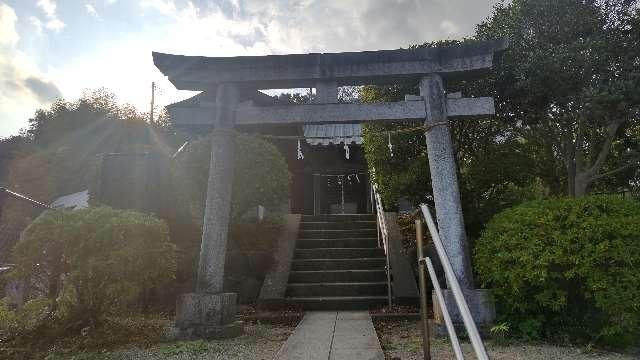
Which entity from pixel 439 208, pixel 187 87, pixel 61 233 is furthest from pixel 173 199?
pixel 439 208

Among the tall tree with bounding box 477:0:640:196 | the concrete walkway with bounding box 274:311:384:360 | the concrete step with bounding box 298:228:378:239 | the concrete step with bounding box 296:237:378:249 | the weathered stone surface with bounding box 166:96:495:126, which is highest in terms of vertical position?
the tall tree with bounding box 477:0:640:196

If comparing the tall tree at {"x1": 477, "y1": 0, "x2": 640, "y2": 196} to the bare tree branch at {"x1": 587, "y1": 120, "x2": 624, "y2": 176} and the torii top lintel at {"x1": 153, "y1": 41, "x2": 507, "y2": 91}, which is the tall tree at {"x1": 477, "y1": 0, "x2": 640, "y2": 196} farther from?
the torii top lintel at {"x1": 153, "y1": 41, "x2": 507, "y2": 91}

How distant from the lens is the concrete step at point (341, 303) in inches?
307

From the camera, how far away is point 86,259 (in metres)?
5.37

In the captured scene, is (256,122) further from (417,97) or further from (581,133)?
(581,133)

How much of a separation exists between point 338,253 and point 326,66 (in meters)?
4.99

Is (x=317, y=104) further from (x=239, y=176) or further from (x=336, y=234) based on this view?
(x=336, y=234)

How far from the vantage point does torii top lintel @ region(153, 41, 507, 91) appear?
248 inches

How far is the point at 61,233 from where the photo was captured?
17.5 ft

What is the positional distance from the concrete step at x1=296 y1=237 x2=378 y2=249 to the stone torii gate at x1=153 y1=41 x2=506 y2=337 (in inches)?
167

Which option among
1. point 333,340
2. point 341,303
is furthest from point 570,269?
point 341,303

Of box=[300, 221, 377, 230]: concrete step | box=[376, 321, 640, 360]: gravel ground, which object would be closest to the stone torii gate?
box=[376, 321, 640, 360]: gravel ground

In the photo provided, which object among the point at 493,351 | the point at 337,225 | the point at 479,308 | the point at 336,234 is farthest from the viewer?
the point at 337,225

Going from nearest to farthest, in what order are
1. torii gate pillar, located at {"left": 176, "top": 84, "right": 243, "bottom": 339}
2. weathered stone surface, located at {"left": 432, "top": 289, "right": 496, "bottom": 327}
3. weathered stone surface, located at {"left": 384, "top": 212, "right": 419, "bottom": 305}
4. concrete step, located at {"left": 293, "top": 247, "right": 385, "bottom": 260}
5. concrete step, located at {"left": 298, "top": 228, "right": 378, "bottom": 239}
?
weathered stone surface, located at {"left": 432, "top": 289, "right": 496, "bottom": 327} → torii gate pillar, located at {"left": 176, "top": 84, "right": 243, "bottom": 339} → weathered stone surface, located at {"left": 384, "top": 212, "right": 419, "bottom": 305} → concrete step, located at {"left": 293, "top": 247, "right": 385, "bottom": 260} → concrete step, located at {"left": 298, "top": 228, "right": 378, "bottom": 239}
